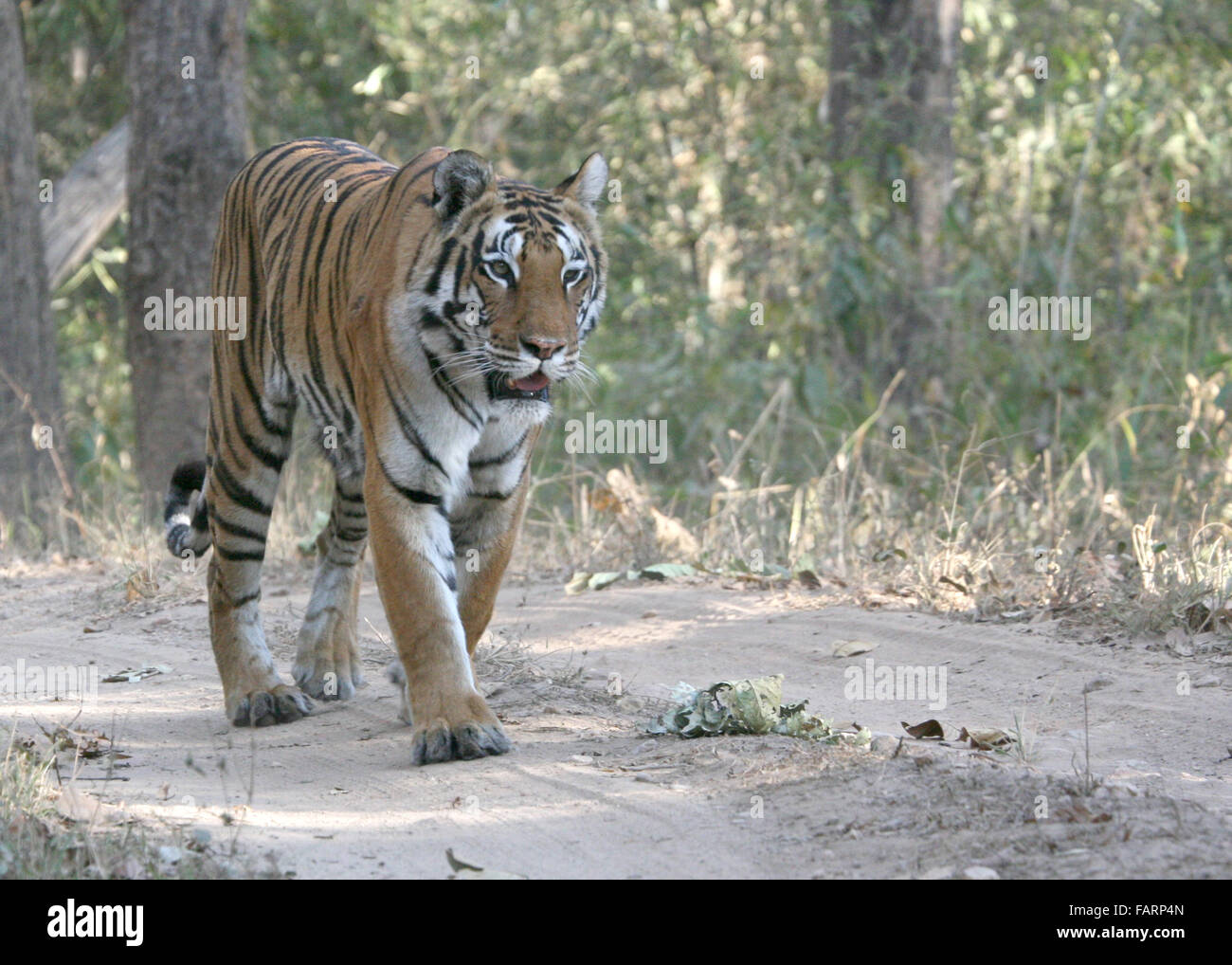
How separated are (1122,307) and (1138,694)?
19.8 feet

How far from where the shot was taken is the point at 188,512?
5.39 meters

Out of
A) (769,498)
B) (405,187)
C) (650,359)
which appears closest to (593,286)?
(405,187)

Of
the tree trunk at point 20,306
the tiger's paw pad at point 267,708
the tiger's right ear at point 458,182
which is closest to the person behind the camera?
the tiger's right ear at point 458,182

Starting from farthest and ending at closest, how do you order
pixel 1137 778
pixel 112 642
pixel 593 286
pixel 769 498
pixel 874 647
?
1. pixel 769 498
2. pixel 112 642
3. pixel 874 647
4. pixel 593 286
5. pixel 1137 778

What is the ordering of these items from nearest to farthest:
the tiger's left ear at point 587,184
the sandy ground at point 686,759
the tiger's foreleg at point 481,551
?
1. the sandy ground at point 686,759
2. the tiger's foreleg at point 481,551
3. the tiger's left ear at point 587,184

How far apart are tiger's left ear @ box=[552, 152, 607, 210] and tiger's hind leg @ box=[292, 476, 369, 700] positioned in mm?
1220

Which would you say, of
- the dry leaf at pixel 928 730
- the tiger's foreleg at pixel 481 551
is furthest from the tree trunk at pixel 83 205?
the dry leaf at pixel 928 730

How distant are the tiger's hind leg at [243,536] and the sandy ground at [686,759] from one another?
165 mm

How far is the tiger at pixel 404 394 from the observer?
3.95m

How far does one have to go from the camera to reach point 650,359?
35.7ft

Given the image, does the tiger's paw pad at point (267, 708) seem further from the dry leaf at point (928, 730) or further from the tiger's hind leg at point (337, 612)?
the dry leaf at point (928, 730)

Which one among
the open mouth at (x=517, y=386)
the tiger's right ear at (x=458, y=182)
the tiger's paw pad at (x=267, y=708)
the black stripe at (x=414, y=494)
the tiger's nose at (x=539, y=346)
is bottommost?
the tiger's paw pad at (x=267, y=708)
